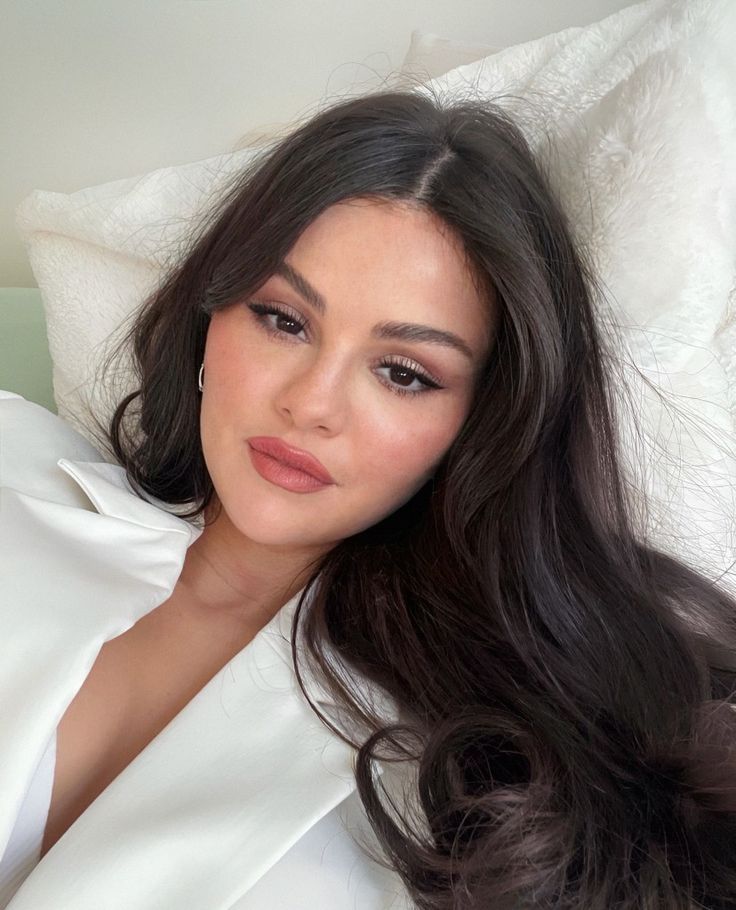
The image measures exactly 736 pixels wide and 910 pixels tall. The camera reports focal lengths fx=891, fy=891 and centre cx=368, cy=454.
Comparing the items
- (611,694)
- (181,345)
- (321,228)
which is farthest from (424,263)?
(611,694)

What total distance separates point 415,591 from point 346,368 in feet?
1.10

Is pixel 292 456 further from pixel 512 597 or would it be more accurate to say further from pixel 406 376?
pixel 512 597

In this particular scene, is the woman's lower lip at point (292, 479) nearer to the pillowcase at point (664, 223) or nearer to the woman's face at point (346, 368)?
the woman's face at point (346, 368)

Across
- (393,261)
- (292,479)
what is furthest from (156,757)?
(393,261)

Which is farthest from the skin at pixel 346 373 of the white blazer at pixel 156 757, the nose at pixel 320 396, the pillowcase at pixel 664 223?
the pillowcase at pixel 664 223

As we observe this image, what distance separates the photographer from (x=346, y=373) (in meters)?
0.99

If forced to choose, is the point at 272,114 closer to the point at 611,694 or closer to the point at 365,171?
the point at 365,171

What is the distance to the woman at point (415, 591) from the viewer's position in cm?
90

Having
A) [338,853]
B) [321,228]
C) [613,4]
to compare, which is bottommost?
[338,853]

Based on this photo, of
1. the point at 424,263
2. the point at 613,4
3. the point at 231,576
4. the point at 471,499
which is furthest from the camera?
the point at 613,4

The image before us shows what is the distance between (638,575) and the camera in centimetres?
112

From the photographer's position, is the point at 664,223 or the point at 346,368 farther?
the point at 664,223

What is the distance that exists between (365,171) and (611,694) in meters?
0.68

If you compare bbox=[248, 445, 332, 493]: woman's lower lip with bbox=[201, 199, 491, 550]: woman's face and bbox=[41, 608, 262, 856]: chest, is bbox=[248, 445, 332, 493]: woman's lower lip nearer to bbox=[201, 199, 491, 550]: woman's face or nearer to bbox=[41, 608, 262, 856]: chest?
bbox=[201, 199, 491, 550]: woman's face
